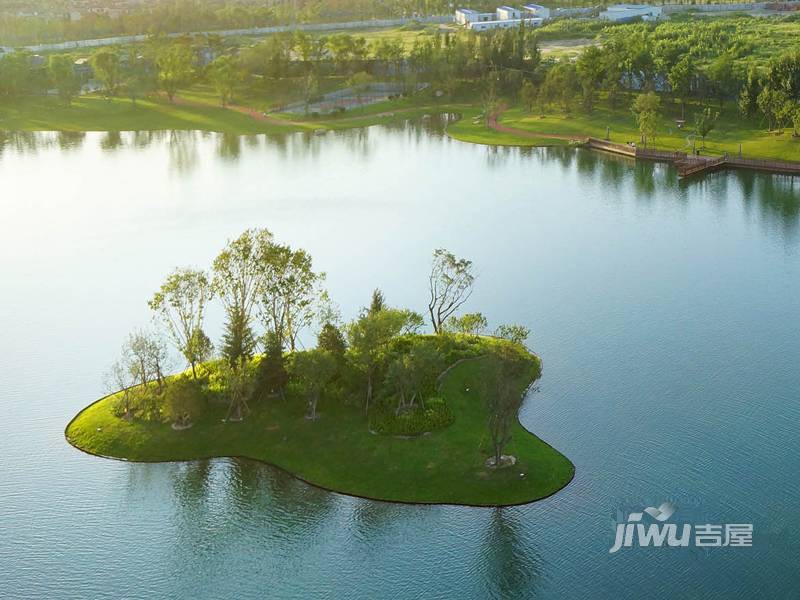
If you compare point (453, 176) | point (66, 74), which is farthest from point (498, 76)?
point (66, 74)

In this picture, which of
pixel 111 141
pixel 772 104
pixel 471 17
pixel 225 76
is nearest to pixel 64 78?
pixel 111 141

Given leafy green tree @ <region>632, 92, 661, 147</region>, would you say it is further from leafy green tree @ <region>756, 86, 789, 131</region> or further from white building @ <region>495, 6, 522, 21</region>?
white building @ <region>495, 6, 522, 21</region>

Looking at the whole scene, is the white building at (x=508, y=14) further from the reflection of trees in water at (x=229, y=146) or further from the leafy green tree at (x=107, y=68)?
the reflection of trees in water at (x=229, y=146)

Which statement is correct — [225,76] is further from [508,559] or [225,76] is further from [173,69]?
[508,559]

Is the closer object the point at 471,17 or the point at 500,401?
the point at 500,401

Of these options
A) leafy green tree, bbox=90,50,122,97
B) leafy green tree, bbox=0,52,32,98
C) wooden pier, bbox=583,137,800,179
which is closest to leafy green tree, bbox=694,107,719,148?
wooden pier, bbox=583,137,800,179

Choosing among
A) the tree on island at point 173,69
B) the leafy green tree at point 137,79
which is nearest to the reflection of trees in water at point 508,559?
the leafy green tree at point 137,79
